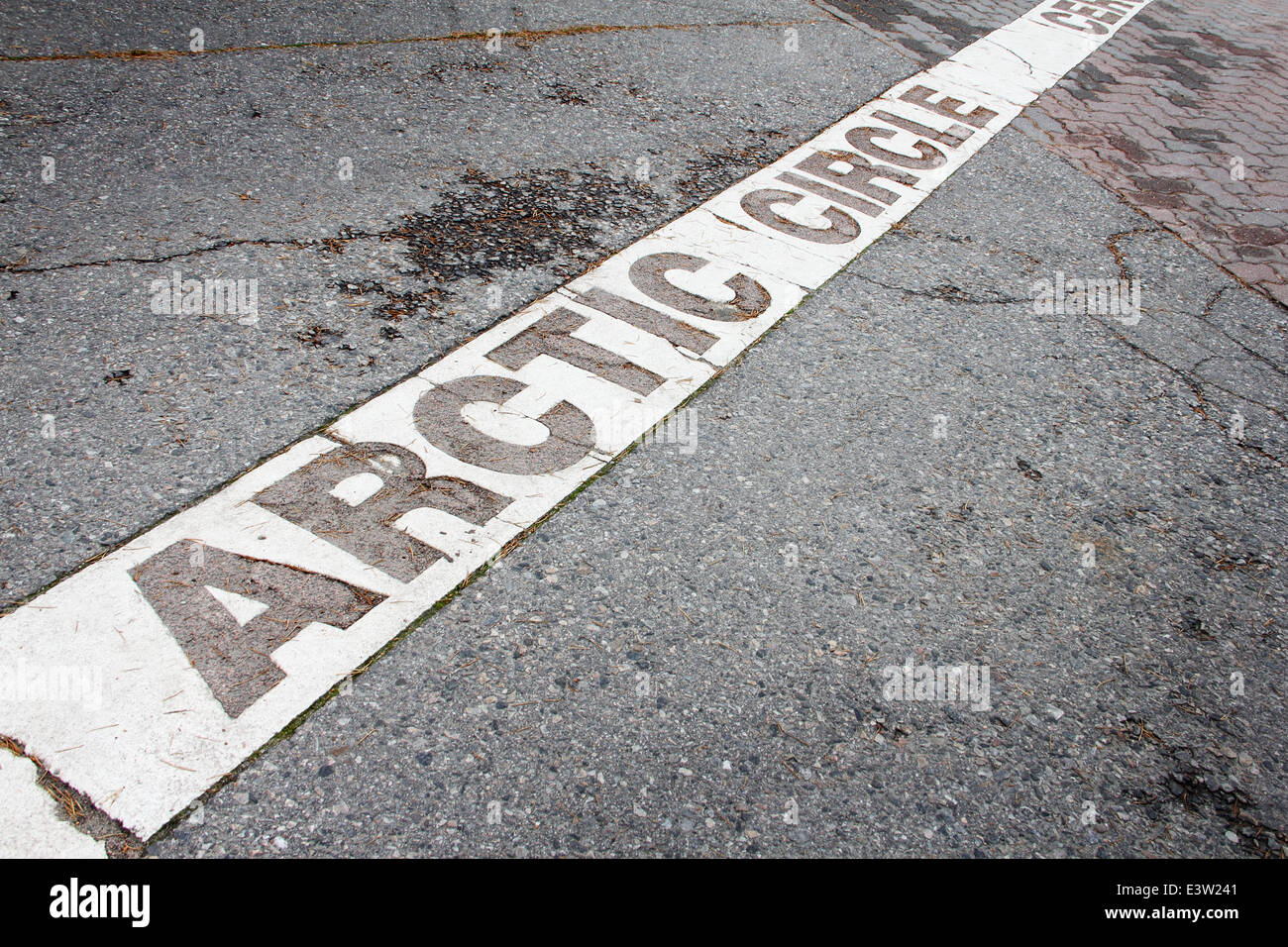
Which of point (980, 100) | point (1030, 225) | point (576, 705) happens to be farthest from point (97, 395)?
point (980, 100)

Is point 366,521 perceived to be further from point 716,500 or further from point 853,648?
point 853,648

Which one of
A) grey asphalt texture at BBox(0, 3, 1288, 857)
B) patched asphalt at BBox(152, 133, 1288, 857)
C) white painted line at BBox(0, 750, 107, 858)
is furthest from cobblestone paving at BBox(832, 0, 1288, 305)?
white painted line at BBox(0, 750, 107, 858)

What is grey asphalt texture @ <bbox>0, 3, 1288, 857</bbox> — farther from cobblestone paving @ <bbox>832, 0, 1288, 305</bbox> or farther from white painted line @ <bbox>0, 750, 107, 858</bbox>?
cobblestone paving @ <bbox>832, 0, 1288, 305</bbox>

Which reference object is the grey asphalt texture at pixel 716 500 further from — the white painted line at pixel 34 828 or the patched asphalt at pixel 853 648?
the white painted line at pixel 34 828

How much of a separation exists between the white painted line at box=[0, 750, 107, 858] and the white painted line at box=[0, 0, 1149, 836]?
0.25ft

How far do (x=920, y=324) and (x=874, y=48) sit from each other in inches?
201

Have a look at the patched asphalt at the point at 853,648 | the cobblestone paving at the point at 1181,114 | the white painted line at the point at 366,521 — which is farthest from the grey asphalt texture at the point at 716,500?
the cobblestone paving at the point at 1181,114

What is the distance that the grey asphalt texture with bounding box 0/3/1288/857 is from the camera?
2393 millimetres

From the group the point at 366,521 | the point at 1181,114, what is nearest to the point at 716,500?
the point at 366,521

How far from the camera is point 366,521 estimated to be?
118 inches

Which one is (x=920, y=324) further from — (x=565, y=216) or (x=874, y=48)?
(x=874, y=48)

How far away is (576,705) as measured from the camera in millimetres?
2535

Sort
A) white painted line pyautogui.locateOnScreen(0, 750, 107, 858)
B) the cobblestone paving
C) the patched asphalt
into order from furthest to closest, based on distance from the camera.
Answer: the cobblestone paving < the patched asphalt < white painted line pyautogui.locateOnScreen(0, 750, 107, 858)

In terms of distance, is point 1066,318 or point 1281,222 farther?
point 1281,222
